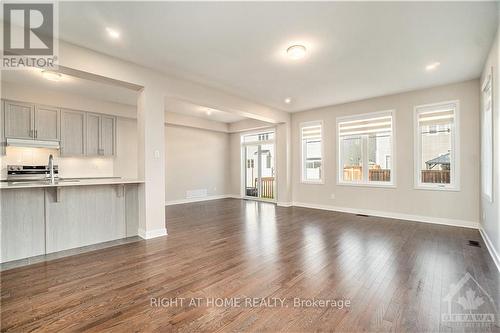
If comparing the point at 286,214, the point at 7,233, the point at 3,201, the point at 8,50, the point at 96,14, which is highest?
the point at 96,14

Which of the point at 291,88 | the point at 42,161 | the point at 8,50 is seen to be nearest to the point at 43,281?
the point at 8,50

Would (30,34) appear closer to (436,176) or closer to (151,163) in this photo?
(151,163)

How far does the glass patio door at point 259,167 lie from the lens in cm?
809

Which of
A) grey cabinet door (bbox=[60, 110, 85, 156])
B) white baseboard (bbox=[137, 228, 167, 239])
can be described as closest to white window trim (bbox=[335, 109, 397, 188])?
white baseboard (bbox=[137, 228, 167, 239])

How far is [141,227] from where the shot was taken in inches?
151

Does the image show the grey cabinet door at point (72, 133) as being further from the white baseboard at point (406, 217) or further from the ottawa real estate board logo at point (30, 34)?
the white baseboard at point (406, 217)

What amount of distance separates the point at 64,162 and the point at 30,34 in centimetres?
360

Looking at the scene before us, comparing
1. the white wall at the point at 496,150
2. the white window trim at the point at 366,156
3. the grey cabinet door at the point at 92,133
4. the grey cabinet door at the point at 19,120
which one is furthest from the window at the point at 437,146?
the grey cabinet door at the point at 19,120

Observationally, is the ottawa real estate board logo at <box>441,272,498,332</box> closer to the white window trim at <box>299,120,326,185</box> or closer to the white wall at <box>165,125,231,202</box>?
the white window trim at <box>299,120,326,185</box>

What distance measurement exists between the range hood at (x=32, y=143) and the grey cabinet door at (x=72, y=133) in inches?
7.0

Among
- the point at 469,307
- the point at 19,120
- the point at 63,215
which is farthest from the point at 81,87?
the point at 469,307

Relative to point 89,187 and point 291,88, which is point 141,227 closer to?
point 89,187

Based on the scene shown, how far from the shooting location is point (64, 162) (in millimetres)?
5477

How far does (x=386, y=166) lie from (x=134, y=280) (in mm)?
5518
